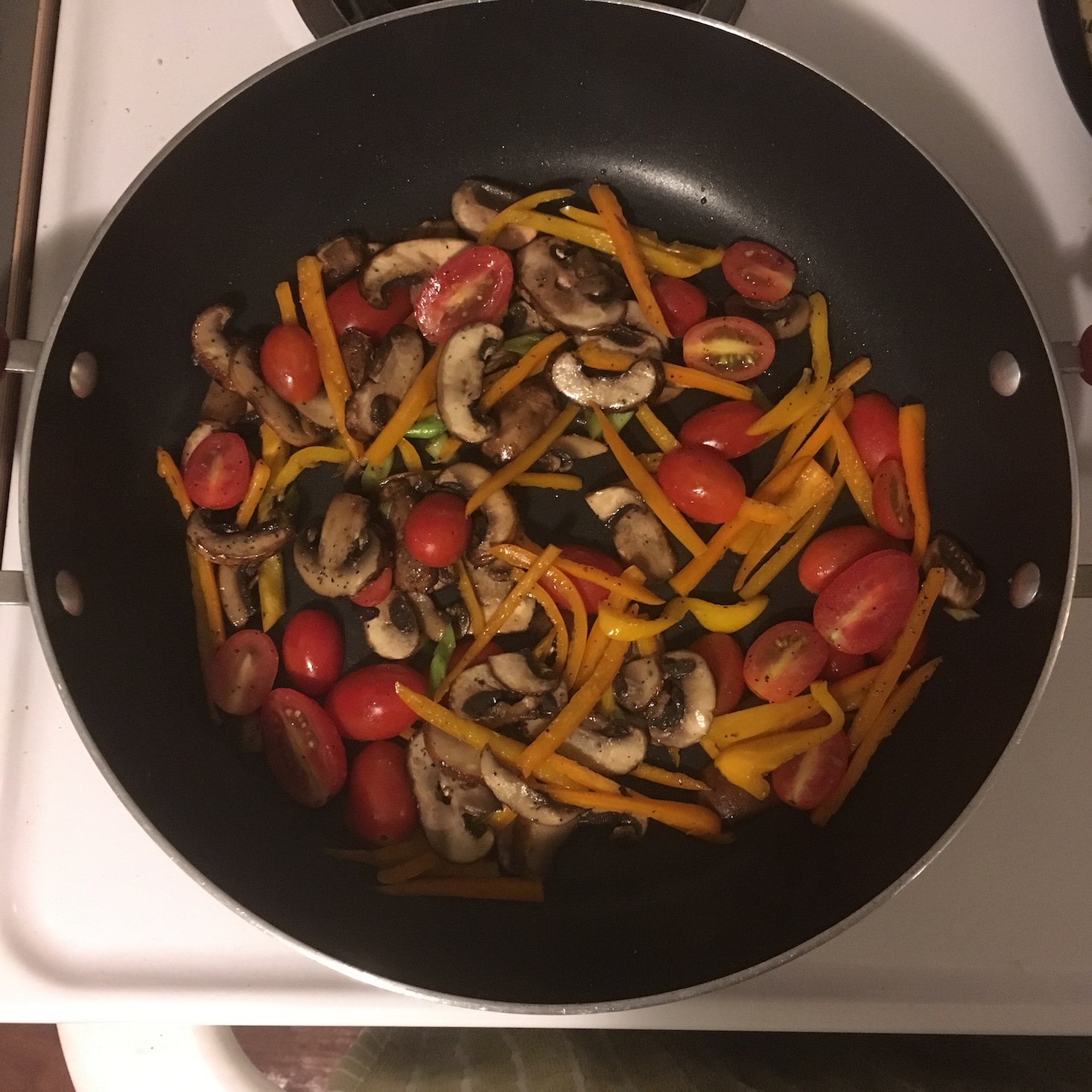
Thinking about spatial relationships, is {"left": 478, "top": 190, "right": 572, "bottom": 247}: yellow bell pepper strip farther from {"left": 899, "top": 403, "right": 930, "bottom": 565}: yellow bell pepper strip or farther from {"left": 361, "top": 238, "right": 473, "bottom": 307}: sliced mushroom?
{"left": 899, "top": 403, "right": 930, "bottom": 565}: yellow bell pepper strip

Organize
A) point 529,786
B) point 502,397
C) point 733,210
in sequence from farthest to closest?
point 733,210, point 502,397, point 529,786

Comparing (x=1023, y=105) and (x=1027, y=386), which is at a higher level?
(x=1023, y=105)

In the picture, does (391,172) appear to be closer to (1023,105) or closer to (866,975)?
(1023,105)

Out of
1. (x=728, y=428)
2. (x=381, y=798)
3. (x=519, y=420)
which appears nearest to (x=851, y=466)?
(x=728, y=428)

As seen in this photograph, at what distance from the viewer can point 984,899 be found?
127 centimetres

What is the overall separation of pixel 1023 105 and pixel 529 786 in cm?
135

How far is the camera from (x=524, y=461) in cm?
136

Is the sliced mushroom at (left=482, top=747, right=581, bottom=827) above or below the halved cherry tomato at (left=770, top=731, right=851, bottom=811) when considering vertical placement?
below

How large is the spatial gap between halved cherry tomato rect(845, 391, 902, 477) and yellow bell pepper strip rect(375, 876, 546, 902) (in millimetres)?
819

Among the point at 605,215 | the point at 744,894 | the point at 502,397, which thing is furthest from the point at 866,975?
the point at 605,215

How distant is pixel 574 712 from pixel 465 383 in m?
0.52

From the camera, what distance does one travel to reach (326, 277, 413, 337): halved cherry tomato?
1.42 m

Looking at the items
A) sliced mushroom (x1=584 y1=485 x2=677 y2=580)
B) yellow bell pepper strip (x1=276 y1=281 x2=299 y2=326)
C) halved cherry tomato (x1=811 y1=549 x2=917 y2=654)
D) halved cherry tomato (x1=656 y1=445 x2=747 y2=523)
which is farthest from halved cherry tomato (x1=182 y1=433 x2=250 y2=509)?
halved cherry tomato (x1=811 y1=549 x2=917 y2=654)

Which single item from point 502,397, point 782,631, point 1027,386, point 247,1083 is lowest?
point 247,1083
